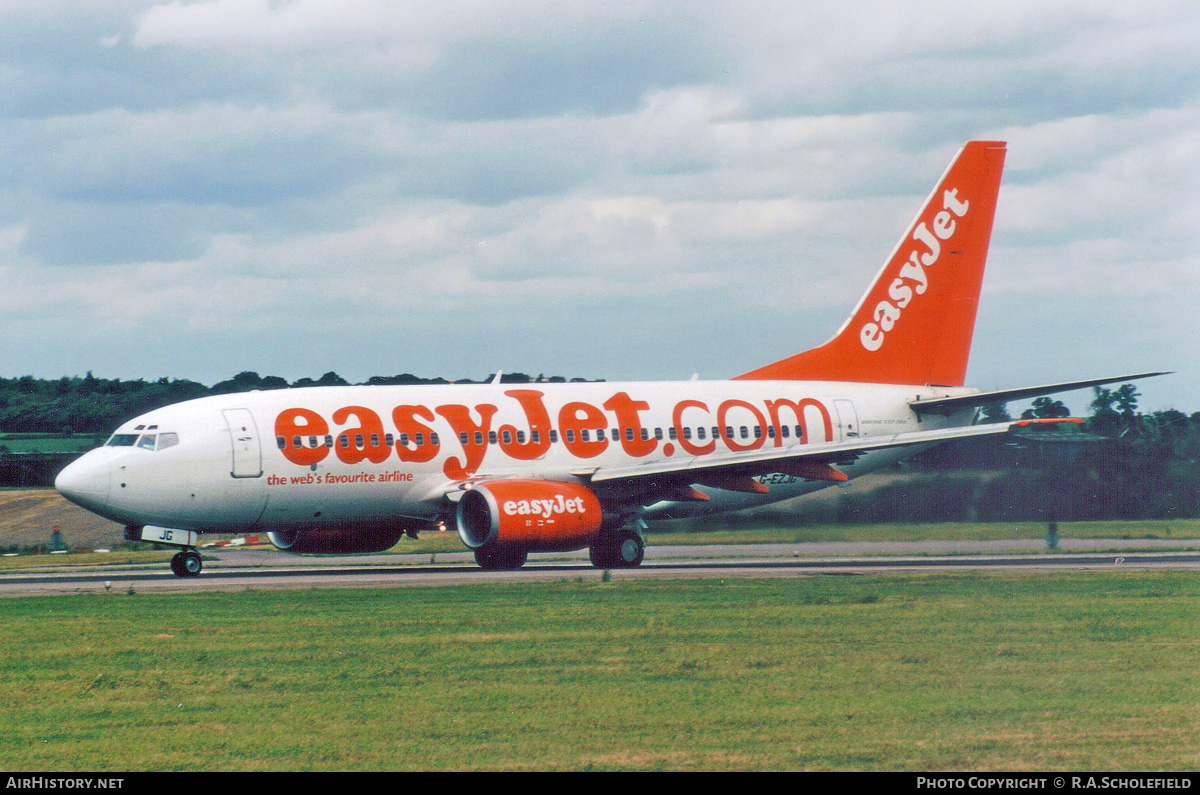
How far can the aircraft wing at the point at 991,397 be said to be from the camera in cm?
3147

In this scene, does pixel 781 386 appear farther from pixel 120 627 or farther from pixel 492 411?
pixel 120 627

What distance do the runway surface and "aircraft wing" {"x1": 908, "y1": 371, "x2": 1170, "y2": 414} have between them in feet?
11.2

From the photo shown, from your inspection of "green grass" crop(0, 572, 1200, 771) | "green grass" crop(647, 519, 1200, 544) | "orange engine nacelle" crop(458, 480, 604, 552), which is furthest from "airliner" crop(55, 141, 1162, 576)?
"green grass" crop(0, 572, 1200, 771)

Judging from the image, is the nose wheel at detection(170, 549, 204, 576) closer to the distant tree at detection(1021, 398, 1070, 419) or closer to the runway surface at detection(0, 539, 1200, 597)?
the runway surface at detection(0, 539, 1200, 597)

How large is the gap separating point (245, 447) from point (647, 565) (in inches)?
354

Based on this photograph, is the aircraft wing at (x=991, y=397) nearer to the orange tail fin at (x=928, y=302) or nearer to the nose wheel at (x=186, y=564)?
the orange tail fin at (x=928, y=302)

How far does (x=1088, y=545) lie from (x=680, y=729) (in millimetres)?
28480

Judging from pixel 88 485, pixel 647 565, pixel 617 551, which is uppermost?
pixel 88 485

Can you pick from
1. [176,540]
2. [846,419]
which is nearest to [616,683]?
[176,540]

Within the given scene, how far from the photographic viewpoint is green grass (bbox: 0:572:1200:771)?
10.5m

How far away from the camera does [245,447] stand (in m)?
28.8

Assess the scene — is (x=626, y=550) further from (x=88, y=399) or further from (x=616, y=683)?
(x=88, y=399)

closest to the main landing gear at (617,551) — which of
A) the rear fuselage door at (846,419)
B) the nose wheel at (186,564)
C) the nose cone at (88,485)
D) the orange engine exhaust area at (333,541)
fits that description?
the orange engine exhaust area at (333,541)

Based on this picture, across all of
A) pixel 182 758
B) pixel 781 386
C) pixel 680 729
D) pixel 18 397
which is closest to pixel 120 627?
pixel 182 758
